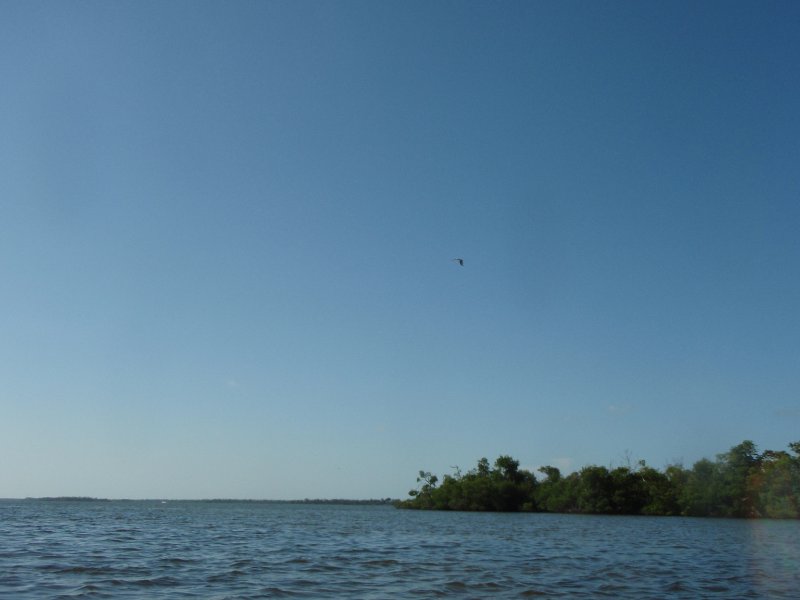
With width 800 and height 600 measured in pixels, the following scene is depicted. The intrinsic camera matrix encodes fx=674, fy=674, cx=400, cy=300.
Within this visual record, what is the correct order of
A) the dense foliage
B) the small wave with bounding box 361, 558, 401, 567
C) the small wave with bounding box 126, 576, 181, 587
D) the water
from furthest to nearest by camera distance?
1. the dense foliage
2. the small wave with bounding box 361, 558, 401, 567
3. the small wave with bounding box 126, 576, 181, 587
4. the water

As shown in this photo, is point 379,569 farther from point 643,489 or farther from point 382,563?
point 643,489

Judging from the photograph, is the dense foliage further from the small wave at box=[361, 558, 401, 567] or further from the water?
the small wave at box=[361, 558, 401, 567]

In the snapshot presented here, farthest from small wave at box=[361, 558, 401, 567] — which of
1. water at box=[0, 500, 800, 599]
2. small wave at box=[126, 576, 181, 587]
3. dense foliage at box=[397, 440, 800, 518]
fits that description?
dense foliage at box=[397, 440, 800, 518]

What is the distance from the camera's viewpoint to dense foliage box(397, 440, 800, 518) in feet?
311

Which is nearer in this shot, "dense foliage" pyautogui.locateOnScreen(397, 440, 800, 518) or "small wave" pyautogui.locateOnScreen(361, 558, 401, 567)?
"small wave" pyautogui.locateOnScreen(361, 558, 401, 567)

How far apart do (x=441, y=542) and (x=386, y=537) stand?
6.21 metres

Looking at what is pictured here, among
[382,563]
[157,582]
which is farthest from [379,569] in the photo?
[157,582]

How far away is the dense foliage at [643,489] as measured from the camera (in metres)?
94.8

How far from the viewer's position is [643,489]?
404ft

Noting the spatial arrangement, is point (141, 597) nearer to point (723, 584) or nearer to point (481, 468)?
point (723, 584)

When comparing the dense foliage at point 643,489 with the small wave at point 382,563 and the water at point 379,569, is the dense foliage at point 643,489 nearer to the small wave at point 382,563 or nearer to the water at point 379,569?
the water at point 379,569

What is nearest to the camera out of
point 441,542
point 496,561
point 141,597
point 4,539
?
point 141,597

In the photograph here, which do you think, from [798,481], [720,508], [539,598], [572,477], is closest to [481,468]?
[572,477]

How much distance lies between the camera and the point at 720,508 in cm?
10288
